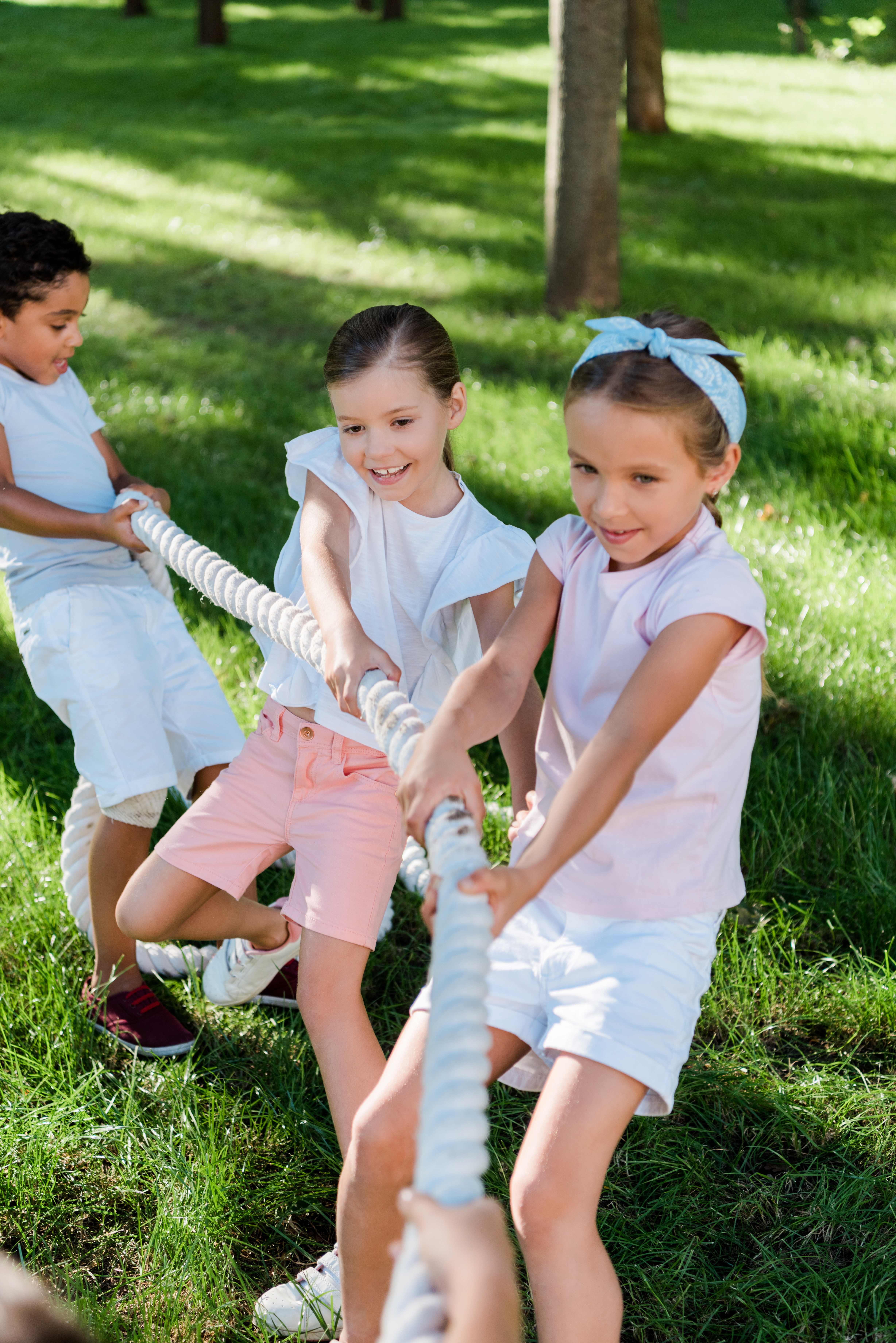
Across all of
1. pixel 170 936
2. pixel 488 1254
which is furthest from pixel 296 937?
pixel 488 1254

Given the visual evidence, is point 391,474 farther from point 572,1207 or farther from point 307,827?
point 572,1207

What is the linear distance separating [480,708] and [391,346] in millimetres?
818

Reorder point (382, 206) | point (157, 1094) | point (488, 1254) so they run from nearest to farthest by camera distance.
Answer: point (488, 1254)
point (157, 1094)
point (382, 206)

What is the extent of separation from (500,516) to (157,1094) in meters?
2.94

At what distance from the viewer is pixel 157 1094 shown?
252cm

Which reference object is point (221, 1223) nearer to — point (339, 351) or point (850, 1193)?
point (850, 1193)

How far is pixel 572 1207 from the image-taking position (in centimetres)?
170

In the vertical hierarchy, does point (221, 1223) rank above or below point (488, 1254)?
below

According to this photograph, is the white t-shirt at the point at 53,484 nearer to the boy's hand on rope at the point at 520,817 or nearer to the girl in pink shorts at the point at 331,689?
the girl in pink shorts at the point at 331,689

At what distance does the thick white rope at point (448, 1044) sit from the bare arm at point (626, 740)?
0.18 m

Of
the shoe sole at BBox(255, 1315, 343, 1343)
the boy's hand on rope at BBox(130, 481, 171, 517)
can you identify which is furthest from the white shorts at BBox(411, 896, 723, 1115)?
the boy's hand on rope at BBox(130, 481, 171, 517)

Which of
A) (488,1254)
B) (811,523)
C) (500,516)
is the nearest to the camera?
(488,1254)

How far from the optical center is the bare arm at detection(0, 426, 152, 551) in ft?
9.43

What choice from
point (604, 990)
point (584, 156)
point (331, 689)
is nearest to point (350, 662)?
point (331, 689)
